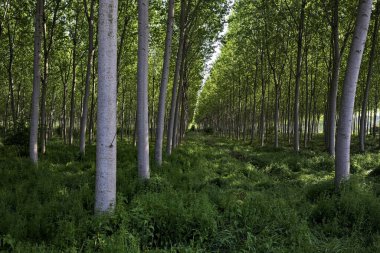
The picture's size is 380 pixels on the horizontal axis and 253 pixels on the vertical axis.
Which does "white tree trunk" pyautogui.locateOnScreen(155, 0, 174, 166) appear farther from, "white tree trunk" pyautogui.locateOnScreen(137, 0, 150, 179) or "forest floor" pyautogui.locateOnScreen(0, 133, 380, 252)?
"forest floor" pyautogui.locateOnScreen(0, 133, 380, 252)

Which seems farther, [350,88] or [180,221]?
[350,88]

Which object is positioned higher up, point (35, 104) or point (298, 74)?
point (298, 74)

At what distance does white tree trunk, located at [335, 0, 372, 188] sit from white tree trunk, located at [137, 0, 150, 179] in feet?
16.0

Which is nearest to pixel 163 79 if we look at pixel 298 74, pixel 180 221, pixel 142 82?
pixel 142 82

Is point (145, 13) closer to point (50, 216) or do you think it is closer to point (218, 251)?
point (50, 216)

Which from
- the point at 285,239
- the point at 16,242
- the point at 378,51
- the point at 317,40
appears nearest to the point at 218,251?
the point at 285,239

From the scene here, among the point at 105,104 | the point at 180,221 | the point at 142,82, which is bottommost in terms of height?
the point at 180,221

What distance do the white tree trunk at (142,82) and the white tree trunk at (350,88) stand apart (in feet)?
16.0

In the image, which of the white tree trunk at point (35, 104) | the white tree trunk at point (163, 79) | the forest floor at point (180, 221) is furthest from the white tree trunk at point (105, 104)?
the white tree trunk at point (35, 104)

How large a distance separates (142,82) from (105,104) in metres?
3.03

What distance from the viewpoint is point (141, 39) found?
25.7 ft

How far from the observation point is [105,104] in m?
4.90

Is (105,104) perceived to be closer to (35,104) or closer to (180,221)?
(180,221)

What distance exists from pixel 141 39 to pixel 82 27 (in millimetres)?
9580
